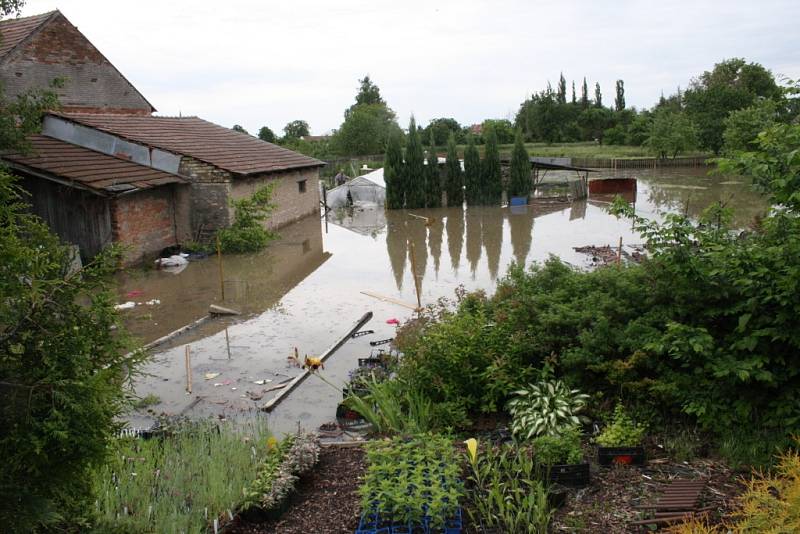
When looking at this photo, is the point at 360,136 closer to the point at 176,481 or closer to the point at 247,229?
the point at 247,229

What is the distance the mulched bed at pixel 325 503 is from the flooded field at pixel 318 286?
1.18 meters

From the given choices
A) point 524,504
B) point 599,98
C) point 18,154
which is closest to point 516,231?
point 18,154

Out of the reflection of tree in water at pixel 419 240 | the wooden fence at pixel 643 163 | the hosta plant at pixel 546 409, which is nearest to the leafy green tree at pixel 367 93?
the wooden fence at pixel 643 163

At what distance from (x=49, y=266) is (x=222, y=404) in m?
4.84

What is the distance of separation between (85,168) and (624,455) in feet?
49.9

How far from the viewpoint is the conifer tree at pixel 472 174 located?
1169 inches

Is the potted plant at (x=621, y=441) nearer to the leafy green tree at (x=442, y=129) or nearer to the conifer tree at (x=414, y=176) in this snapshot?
the conifer tree at (x=414, y=176)

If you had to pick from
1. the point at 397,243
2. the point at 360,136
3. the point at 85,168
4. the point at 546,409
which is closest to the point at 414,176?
the point at 397,243

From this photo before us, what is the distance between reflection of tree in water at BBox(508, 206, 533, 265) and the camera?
1816 cm

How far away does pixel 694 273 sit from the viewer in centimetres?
570

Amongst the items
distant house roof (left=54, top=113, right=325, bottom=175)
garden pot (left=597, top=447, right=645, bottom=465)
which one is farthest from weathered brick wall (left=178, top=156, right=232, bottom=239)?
garden pot (left=597, top=447, right=645, bottom=465)

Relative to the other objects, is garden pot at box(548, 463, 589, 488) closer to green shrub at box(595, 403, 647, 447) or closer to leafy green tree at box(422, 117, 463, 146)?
green shrub at box(595, 403, 647, 447)

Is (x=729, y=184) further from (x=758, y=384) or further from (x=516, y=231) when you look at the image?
(x=758, y=384)

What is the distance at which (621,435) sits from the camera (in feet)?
18.2
